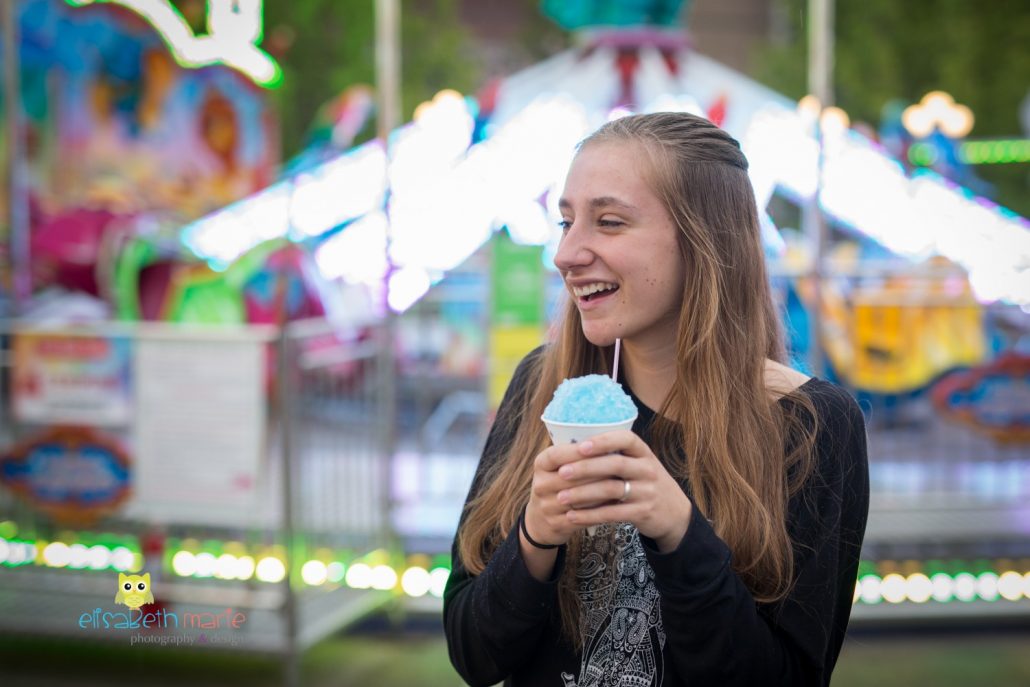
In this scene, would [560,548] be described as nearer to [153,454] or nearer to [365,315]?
[153,454]

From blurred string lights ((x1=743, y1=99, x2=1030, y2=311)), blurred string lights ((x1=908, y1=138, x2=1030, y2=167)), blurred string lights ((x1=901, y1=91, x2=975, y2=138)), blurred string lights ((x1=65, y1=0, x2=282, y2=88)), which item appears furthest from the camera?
blurred string lights ((x1=908, y1=138, x2=1030, y2=167))

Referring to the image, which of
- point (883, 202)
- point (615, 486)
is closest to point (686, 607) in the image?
point (615, 486)

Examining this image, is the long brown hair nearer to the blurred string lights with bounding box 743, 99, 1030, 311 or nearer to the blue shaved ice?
the blue shaved ice

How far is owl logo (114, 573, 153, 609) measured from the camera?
336 cm

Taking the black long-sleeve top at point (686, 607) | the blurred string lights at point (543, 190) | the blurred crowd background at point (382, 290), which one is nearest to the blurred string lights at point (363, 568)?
the blurred crowd background at point (382, 290)

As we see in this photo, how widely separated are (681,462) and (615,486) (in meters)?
0.27

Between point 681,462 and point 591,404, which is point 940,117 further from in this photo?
point 591,404

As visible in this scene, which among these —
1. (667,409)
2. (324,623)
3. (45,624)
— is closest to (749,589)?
(667,409)

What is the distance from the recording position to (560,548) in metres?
1.29

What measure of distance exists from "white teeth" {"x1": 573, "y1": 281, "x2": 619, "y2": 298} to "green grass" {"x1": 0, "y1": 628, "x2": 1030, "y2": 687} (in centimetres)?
297

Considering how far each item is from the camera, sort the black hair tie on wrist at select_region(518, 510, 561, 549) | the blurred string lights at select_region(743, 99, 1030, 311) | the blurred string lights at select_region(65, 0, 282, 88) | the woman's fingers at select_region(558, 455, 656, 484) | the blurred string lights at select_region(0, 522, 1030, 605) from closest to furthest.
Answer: the woman's fingers at select_region(558, 455, 656, 484) < the black hair tie on wrist at select_region(518, 510, 561, 549) < the blurred string lights at select_region(65, 0, 282, 88) < the blurred string lights at select_region(0, 522, 1030, 605) < the blurred string lights at select_region(743, 99, 1030, 311)

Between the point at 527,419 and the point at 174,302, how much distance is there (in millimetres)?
4000

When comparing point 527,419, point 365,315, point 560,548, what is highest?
point 365,315

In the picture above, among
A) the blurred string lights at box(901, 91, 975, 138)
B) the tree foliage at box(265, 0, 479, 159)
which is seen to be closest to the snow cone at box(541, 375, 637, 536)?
the tree foliage at box(265, 0, 479, 159)
